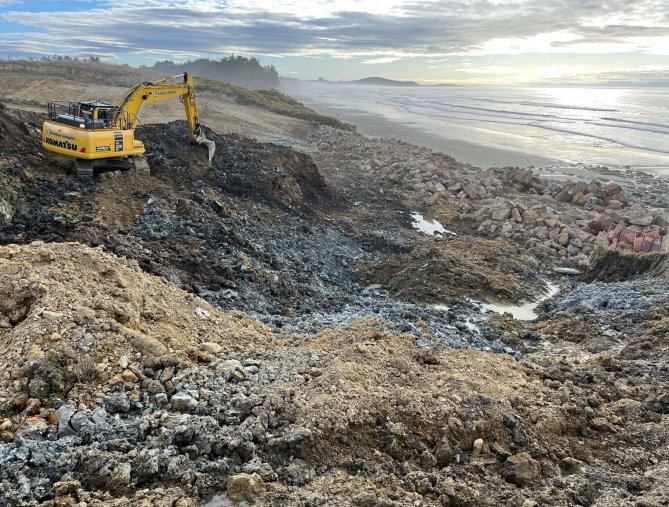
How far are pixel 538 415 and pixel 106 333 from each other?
4.83m

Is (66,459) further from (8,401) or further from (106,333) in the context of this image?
(106,333)

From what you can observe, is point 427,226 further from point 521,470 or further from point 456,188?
point 521,470

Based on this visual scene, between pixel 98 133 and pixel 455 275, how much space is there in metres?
8.98

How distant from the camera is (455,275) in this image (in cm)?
1289

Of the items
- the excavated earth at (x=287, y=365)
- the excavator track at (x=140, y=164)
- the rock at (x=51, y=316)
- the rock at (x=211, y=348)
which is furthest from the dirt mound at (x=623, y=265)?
the rock at (x=51, y=316)

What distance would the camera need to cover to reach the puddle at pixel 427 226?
18.4 meters

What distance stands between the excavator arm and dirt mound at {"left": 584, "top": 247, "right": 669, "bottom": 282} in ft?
37.8

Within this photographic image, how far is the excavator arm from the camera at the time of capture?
14688 mm

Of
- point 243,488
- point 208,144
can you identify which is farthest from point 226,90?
point 243,488

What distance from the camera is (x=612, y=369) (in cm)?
834

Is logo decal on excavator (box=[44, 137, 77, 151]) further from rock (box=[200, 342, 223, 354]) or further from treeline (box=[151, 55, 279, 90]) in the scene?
treeline (box=[151, 55, 279, 90])

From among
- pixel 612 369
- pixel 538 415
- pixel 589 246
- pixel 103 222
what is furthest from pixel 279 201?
pixel 538 415

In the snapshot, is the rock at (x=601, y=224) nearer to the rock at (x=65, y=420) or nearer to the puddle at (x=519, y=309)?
the puddle at (x=519, y=309)

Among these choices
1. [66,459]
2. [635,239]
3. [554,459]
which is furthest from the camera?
[635,239]
